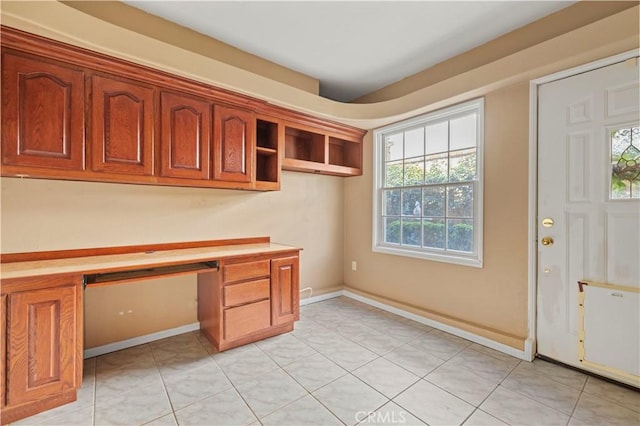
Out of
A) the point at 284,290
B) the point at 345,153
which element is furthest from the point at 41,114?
the point at 345,153

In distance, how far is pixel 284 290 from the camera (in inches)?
107

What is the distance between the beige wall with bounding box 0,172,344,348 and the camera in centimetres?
205

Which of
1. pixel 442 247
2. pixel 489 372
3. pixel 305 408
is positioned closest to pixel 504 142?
pixel 442 247

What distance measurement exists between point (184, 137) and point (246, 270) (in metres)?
1.26

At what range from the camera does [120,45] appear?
1.99m

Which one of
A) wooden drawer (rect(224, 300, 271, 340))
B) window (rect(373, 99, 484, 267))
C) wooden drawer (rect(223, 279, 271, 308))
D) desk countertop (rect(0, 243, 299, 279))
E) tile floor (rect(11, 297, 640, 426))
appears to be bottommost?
tile floor (rect(11, 297, 640, 426))

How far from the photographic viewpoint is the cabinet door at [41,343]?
5.20 ft

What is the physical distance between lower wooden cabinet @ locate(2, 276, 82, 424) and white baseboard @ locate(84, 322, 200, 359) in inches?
24.2

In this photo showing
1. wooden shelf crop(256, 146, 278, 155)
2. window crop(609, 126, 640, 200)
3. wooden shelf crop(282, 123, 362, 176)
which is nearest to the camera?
window crop(609, 126, 640, 200)

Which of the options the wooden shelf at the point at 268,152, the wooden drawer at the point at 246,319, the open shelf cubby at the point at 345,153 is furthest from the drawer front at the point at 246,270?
the open shelf cubby at the point at 345,153

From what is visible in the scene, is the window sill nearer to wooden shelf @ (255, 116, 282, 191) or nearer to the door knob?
the door knob

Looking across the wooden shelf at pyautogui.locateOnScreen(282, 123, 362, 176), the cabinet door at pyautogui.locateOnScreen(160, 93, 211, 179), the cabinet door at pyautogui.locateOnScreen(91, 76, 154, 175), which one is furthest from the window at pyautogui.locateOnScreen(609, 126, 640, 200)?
the cabinet door at pyautogui.locateOnScreen(91, 76, 154, 175)

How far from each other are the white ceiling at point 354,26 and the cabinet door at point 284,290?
207cm

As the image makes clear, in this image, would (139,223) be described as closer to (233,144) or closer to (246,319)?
(233,144)
